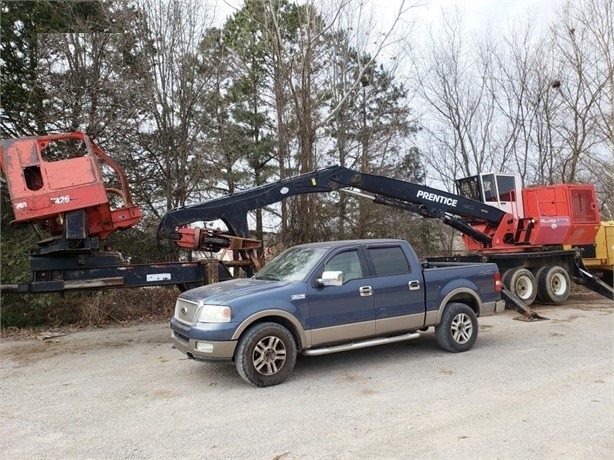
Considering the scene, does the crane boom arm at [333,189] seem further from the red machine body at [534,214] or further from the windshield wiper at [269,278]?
the windshield wiper at [269,278]

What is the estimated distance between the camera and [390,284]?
7.12 meters

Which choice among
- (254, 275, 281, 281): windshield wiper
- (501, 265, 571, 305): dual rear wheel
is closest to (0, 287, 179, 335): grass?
(254, 275, 281, 281): windshield wiper

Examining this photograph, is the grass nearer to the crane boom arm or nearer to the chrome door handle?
the crane boom arm

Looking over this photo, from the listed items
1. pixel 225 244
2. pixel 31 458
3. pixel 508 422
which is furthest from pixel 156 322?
pixel 508 422

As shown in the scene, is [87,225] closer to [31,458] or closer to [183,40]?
[31,458]

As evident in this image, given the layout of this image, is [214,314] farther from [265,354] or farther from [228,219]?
[228,219]

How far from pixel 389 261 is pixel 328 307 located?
1.33m

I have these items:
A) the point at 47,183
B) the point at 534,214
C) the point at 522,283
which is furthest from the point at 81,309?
the point at 534,214

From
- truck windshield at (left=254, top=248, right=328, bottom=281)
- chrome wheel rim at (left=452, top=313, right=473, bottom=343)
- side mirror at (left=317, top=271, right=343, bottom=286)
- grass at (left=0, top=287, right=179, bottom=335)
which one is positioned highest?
truck windshield at (left=254, top=248, right=328, bottom=281)

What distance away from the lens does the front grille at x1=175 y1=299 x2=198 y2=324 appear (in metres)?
6.37

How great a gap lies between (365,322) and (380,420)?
203cm

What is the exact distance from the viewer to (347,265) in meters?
7.01

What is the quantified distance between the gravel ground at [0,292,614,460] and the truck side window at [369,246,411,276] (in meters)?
1.33

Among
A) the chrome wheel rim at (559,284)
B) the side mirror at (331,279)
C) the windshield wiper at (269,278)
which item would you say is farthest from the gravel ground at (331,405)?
the chrome wheel rim at (559,284)
